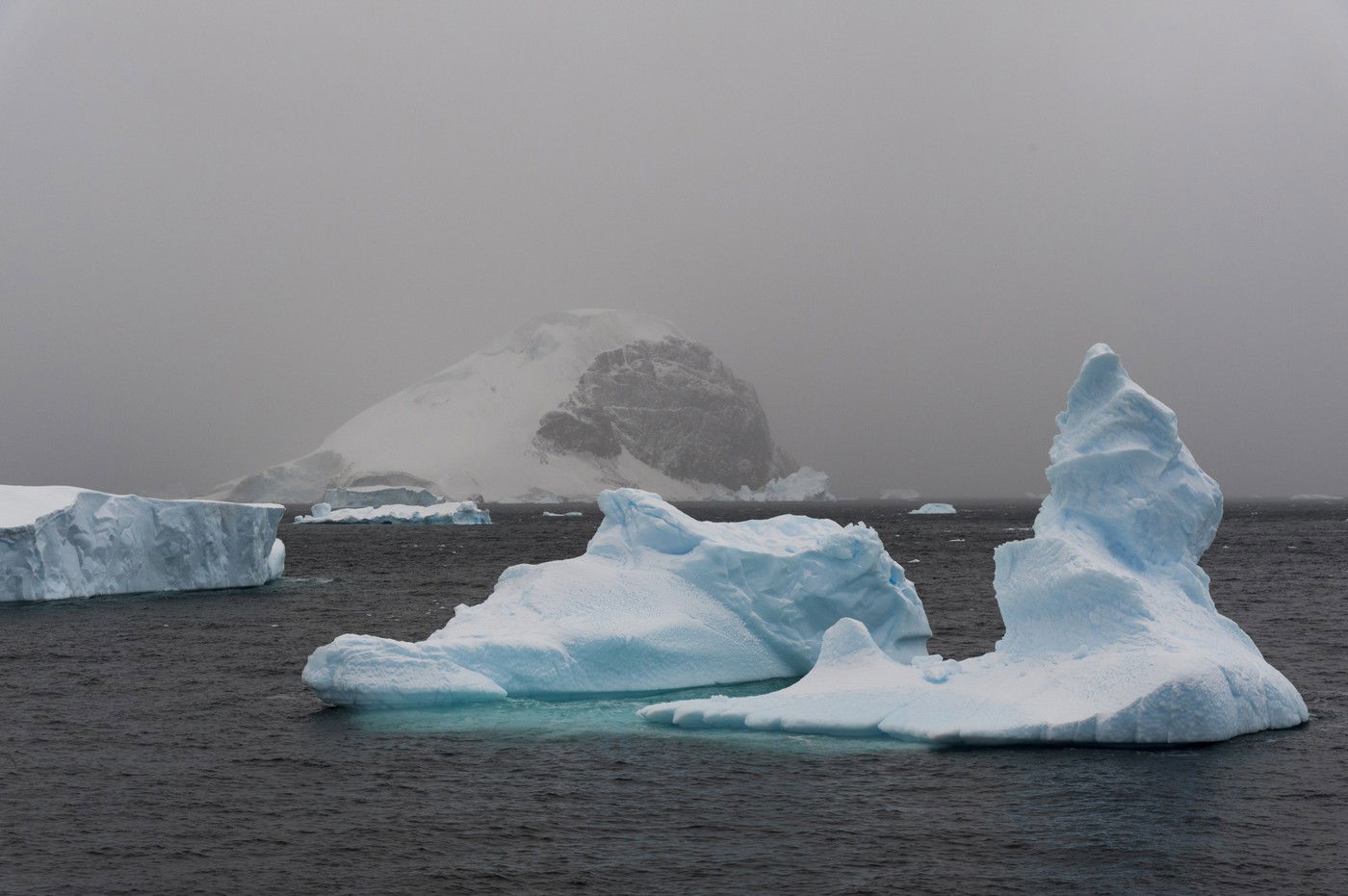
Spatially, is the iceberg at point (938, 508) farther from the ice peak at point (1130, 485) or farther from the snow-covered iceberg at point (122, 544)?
the ice peak at point (1130, 485)

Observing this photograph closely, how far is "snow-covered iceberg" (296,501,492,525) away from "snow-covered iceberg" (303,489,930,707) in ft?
289

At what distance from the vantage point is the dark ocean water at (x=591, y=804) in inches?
502

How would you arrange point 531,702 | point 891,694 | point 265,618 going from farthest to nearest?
1. point 265,618
2. point 531,702
3. point 891,694

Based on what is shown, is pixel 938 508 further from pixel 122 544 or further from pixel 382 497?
pixel 122 544

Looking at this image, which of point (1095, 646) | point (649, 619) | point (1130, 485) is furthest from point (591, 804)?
point (1130, 485)

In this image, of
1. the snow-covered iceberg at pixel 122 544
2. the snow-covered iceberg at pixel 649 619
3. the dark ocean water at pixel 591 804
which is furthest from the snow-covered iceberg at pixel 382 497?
the dark ocean water at pixel 591 804

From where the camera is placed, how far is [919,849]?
527 inches

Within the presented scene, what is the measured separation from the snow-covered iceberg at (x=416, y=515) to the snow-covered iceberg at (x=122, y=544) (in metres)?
62.6

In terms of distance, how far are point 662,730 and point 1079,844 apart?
24.9 ft

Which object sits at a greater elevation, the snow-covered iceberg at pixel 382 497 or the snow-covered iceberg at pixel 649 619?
the snow-covered iceberg at pixel 382 497

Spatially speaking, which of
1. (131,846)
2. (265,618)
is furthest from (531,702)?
(265,618)

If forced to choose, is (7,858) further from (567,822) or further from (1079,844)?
(1079,844)

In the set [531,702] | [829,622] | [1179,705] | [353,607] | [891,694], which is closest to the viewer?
[1179,705]

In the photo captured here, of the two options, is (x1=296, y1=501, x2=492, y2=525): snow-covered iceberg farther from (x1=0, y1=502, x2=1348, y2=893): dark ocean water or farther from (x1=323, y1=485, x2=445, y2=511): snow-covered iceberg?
(x1=0, y1=502, x2=1348, y2=893): dark ocean water
